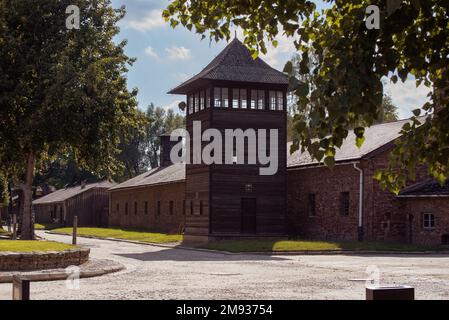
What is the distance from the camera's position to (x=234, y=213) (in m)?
37.3

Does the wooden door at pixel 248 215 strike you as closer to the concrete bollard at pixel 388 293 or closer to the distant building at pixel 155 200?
the distant building at pixel 155 200

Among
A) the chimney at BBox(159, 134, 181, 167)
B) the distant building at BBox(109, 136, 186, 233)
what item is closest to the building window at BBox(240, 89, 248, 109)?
the distant building at BBox(109, 136, 186, 233)

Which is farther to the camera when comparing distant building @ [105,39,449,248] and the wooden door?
the wooden door

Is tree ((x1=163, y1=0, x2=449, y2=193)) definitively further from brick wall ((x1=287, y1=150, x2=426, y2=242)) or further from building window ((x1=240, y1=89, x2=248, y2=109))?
building window ((x1=240, y1=89, x2=248, y2=109))

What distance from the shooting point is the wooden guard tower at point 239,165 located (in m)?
37.0

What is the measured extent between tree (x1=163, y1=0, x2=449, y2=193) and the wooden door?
29098 millimetres

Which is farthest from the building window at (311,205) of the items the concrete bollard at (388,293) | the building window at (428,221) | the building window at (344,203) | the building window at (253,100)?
the concrete bollard at (388,293)

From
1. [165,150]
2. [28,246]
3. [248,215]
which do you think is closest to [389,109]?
[165,150]

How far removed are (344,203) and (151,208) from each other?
71.0 ft

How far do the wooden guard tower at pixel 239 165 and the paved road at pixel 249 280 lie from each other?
40.4 feet

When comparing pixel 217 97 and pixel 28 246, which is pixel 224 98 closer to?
pixel 217 97

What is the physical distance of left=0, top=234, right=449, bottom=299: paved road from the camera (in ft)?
44.6
